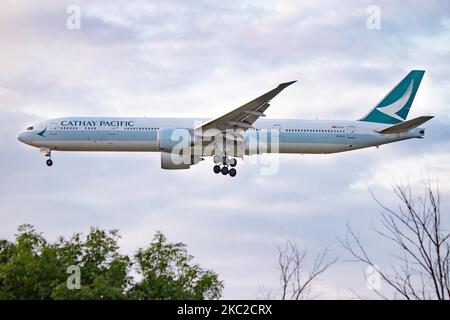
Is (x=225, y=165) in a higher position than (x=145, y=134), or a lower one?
lower

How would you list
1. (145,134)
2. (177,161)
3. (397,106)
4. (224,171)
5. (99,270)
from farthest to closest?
(397,106) < (177,161) < (145,134) < (224,171) < (99,270)

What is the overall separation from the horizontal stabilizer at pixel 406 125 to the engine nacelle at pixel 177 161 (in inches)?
476

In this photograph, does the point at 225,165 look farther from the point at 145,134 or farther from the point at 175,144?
the point at 145,134

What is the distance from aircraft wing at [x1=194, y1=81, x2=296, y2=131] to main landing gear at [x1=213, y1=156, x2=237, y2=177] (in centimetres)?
192

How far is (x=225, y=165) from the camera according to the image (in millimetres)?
49812

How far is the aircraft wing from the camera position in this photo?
4556 cm

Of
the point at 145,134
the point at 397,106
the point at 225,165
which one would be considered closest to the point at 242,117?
the point at 225,165

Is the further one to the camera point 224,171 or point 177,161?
point 177,161

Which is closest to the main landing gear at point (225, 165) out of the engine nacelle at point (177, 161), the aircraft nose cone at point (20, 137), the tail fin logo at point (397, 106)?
the engine nacelle at point (177, 161)

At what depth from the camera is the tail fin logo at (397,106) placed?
59.0 metres

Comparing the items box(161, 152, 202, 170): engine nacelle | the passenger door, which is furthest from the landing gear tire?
the passenger door

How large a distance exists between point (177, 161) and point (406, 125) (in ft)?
46.1

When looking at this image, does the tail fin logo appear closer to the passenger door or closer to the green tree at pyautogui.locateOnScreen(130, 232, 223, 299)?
the passenger door
